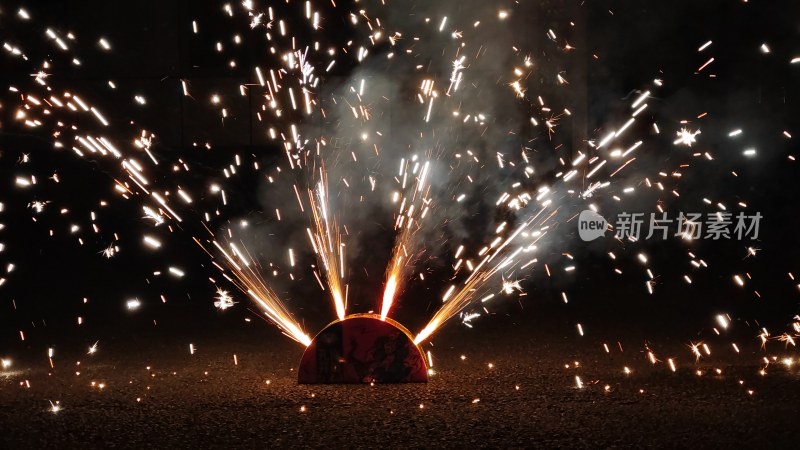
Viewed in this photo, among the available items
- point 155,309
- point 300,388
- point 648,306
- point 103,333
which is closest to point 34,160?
point 155,309

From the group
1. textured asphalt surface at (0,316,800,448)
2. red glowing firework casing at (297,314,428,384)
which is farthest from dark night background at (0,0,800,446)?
red glowing firework casing at (297,314,428,384)

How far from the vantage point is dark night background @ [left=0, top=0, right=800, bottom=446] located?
7602mm

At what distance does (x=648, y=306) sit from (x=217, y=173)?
16.2 ft

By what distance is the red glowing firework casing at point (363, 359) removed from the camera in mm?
4219

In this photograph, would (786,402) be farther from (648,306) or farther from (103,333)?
(103,333)

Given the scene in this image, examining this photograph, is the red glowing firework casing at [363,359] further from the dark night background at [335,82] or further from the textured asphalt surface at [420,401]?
the dark night background at [335,82]

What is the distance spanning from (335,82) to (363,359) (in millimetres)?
4941

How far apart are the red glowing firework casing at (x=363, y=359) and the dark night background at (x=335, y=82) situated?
2.53 metres

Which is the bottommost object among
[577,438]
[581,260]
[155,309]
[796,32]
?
[577,438]

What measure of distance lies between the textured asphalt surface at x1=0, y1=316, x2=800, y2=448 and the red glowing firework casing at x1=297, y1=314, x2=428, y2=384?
0.09 metres

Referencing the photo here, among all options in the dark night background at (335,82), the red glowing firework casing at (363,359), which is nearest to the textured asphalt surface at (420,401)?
the red glowing firework casing at (363,359)

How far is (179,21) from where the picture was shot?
29.8 ft

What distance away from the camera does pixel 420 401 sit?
12.7ft

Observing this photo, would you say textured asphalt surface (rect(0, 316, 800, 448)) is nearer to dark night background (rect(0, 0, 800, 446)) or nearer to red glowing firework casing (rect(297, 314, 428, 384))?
red glowing firework casing (rect(297, 314, 428, 384))
